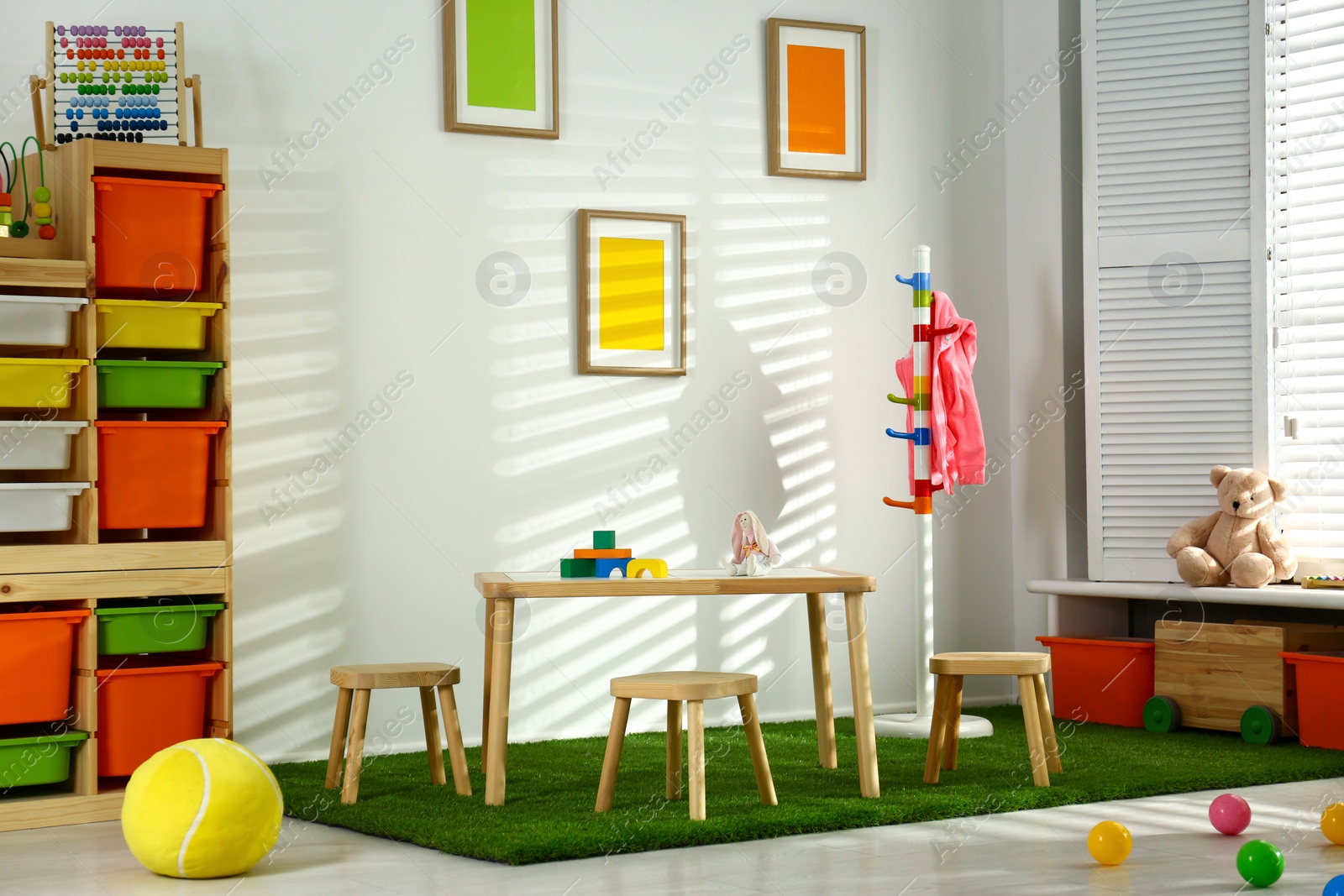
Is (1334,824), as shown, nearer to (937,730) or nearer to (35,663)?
(937,730)

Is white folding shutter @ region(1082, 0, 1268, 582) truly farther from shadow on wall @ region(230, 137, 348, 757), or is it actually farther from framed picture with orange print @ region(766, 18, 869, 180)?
shadow on wall @ region(230, 137, 348, 757)

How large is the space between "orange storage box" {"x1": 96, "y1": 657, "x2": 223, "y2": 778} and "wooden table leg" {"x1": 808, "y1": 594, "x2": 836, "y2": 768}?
1.73 metres

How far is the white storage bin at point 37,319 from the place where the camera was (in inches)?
150

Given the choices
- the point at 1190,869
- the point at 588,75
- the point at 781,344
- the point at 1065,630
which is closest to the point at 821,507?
the point at 781,344

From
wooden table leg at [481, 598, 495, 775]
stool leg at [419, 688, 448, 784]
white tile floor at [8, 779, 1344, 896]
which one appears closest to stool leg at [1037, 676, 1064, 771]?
white tile floor at [8, 779, 1344, 896]

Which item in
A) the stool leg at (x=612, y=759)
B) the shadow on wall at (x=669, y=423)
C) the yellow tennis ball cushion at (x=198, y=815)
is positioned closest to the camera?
the yellow tennis ball cushion at (x=198, y=815)

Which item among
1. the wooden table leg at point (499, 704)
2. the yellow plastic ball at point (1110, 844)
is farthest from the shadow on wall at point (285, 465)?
the yellow plastic ball at point (1110, 844)

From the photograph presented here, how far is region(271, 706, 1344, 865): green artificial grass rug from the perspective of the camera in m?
3.30

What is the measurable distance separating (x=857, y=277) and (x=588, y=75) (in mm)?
1349

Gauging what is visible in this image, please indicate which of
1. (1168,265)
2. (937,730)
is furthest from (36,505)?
(1168,265)

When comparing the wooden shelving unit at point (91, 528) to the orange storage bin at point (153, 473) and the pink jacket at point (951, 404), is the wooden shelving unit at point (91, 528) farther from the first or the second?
the pink jacket at point (951, 404)

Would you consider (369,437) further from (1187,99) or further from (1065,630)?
(1187,99)

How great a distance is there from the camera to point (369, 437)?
474cm

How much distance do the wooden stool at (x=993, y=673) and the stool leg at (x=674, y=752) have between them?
721mm
